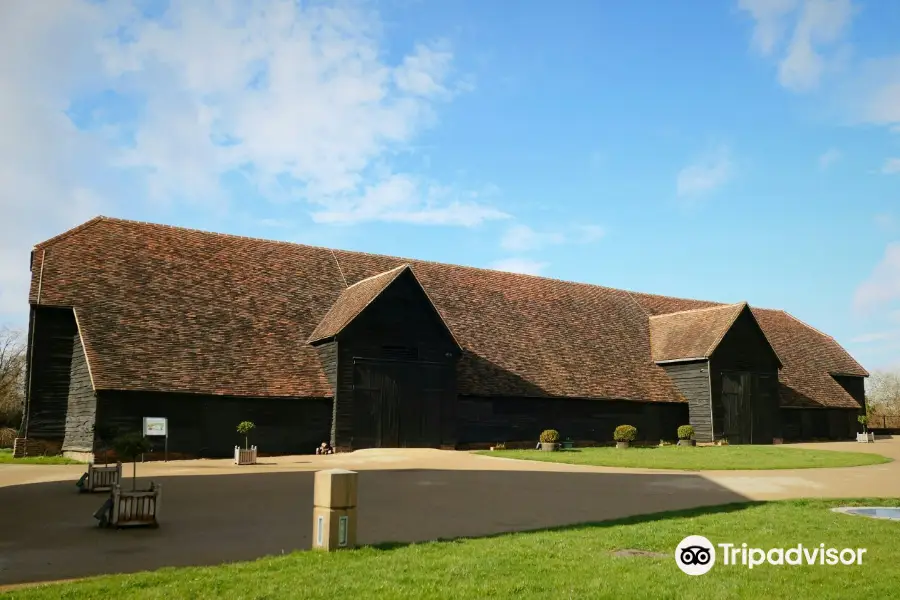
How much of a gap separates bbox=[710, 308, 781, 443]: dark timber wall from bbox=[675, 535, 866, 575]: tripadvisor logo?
3248cm

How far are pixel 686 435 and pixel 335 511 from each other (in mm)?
33498

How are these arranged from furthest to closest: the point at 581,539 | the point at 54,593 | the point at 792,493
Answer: the point at 792,493 → the point at 581,539 → the point at 54,593

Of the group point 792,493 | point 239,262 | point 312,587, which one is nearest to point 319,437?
point 239,262

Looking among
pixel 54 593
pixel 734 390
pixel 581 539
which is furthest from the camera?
pixel 734 390

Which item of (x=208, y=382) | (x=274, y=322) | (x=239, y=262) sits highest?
(x=239, y=262)

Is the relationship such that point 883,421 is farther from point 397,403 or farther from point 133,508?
point 133,508

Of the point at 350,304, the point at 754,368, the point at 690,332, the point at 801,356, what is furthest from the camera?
the point at 801,356

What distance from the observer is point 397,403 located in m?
33.5

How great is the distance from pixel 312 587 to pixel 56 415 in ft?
84.1

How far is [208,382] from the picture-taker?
98.3 feet

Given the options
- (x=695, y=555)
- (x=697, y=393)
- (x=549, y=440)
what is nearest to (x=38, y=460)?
(x=549, y=440)

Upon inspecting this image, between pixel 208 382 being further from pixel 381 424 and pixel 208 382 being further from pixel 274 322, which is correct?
pixel 381 424

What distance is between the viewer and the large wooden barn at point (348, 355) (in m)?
29.8

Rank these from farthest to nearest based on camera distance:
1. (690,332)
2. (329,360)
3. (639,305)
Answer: (639,305) < (690,332) < (329,360)
